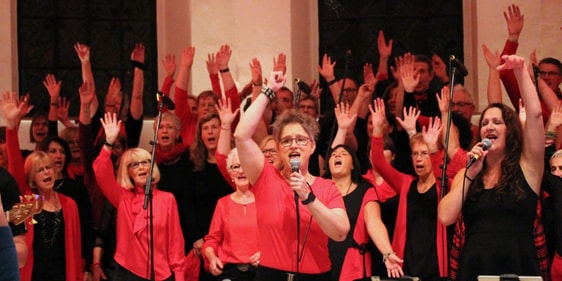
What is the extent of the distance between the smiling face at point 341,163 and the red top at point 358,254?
0.18m

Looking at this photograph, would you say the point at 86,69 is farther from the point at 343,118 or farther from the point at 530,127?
the point at 530,127

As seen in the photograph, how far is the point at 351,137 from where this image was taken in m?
7.86

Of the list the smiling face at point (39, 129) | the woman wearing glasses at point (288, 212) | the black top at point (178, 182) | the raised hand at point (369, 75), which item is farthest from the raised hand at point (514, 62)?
the smiling face at point (39, 129)

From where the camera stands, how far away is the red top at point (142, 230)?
7.04m

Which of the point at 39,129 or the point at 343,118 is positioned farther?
the point at 39,129

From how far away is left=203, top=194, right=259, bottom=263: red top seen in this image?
6973 mm

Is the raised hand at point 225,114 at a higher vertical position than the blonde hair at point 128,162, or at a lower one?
higher

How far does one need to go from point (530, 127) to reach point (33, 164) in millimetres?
3266

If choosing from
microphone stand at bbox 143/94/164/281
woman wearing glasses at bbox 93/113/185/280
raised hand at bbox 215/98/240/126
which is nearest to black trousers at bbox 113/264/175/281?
woman wearing glasses at bbox 93/113/185/280

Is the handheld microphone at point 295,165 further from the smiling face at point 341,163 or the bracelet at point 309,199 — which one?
the smiling face at point 341,163

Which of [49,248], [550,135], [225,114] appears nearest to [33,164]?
[49,248]

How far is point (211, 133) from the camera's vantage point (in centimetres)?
769

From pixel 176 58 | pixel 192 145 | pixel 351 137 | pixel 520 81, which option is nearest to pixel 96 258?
pixel 192 145

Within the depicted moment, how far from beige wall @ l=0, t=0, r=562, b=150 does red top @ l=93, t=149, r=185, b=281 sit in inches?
91.1
